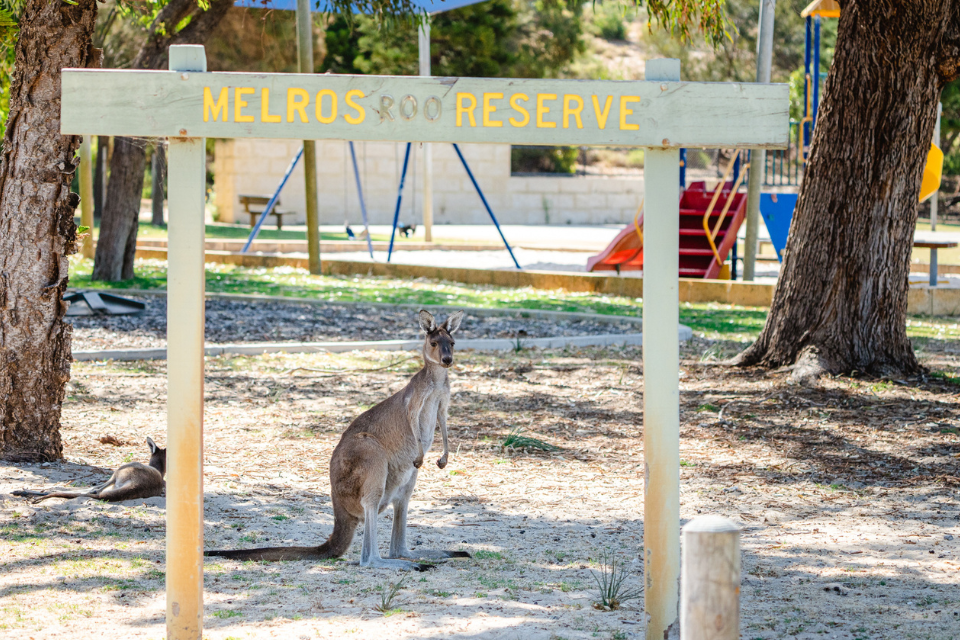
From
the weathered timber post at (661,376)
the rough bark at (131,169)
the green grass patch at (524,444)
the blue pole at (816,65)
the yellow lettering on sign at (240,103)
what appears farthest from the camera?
the rough bark at (131,169)

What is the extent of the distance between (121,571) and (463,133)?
7.81 feet

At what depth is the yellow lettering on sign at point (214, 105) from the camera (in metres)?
3.32

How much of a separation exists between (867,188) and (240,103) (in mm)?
6200

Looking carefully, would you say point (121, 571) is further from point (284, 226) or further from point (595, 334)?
point (284, 226)

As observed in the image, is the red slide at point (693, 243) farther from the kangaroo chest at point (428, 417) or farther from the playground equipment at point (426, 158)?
the kangaroo chest at point (428, 417)

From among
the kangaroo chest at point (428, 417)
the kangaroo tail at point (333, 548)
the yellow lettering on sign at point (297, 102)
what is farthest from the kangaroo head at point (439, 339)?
the yellow lettering on sign at point (297, 102)

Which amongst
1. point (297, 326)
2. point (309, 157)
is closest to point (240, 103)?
point (297, 326)

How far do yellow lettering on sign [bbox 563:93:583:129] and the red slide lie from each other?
1221cm

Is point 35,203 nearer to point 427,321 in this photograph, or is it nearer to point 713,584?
point 427,321

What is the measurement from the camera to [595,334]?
11352 millimetres

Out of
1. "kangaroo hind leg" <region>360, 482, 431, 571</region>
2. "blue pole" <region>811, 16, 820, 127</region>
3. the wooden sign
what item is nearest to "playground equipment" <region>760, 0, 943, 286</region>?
"blue pole" <region>811, 16, 820, 127</region>

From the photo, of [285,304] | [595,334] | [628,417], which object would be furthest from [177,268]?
[285,304]

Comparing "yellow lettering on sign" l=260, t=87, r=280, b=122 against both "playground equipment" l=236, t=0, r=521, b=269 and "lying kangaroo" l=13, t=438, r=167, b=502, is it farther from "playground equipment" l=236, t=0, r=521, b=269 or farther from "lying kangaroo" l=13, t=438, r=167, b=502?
"playground equipment" l=236, t=0, r=521, b=269

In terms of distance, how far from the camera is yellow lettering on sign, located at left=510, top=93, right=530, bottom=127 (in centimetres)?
336
